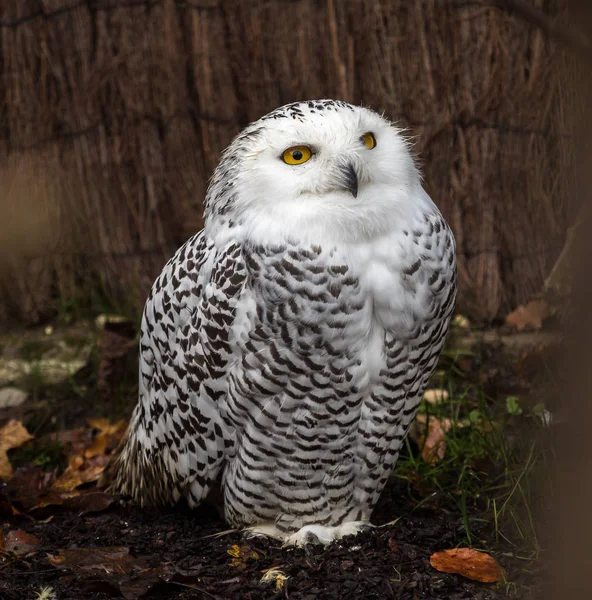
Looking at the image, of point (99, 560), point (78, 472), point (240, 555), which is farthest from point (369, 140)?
point (78, 472)

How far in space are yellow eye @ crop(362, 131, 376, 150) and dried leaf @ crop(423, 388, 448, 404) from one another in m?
1.55

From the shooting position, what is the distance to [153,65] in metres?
4.83

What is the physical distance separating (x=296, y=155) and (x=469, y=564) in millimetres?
1514

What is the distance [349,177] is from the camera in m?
2.75

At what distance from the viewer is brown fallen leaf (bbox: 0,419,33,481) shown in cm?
414

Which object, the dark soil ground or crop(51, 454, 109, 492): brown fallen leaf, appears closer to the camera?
the dark soil ground

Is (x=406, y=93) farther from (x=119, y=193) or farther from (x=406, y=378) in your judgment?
(x=406, y=378)

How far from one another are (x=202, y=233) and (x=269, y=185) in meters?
0.44

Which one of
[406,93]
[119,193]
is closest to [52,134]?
[119,193]

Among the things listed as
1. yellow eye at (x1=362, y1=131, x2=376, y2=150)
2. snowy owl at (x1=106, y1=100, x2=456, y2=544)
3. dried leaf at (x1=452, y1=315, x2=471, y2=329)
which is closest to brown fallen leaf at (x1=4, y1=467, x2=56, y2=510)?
snowy owl at (x1=106, y1=100, x2=456, y2=544)

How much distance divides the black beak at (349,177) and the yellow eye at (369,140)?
0.18 meters

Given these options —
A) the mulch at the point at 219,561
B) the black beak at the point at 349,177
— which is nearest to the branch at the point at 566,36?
the black beak at the point at 349,177

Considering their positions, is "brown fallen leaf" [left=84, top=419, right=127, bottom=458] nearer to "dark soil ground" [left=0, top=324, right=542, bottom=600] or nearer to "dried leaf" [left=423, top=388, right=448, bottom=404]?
"dark soil ground" [left=0, top=324, right=542, bottom=600]

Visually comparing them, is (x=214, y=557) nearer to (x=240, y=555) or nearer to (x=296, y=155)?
(x=240, y=555)
